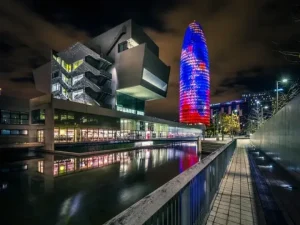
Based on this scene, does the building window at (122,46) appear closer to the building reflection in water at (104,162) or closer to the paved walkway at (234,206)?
the building reflection in water at (104,162)

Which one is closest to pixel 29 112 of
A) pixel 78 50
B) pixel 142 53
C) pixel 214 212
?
pixel 78 50

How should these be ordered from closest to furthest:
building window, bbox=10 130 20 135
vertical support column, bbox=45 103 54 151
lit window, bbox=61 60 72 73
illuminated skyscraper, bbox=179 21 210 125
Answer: vertical support column, bbox=45 103 54 151 → building window, bbox=10 130 20 135 → lit window, bbox=61 60 72 73 → illuminated skyscraper, bbox=179 21 210 125

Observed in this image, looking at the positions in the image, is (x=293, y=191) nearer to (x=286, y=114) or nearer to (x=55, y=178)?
(x=286, y=114)

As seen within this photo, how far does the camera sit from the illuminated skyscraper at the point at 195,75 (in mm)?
140375

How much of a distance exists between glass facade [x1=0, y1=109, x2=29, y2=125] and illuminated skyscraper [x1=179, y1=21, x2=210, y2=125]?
4782 inches

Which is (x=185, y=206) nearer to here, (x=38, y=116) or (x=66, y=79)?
(x=38, y=116)

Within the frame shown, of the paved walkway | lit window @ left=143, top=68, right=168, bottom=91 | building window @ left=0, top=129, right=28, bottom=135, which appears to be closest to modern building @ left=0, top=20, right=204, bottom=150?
lit window @ left=143, top=68, right=168, bottom=91

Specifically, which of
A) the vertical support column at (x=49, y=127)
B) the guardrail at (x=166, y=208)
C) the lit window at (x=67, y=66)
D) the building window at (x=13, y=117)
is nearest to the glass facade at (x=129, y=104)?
the lit window at (x=67, y=66)

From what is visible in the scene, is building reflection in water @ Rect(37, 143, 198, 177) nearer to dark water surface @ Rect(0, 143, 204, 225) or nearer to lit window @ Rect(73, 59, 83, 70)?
dark water surface @ Rect(0, 143, 204, 225)

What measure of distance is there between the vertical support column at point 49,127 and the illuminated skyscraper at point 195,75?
124 meters

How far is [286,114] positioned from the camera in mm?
10562

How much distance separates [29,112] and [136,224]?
42718mm

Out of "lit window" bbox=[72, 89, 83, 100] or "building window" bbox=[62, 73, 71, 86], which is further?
"building window" bbox=[62, 73, 71, 86]

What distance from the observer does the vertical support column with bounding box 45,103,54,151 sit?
26672mm
